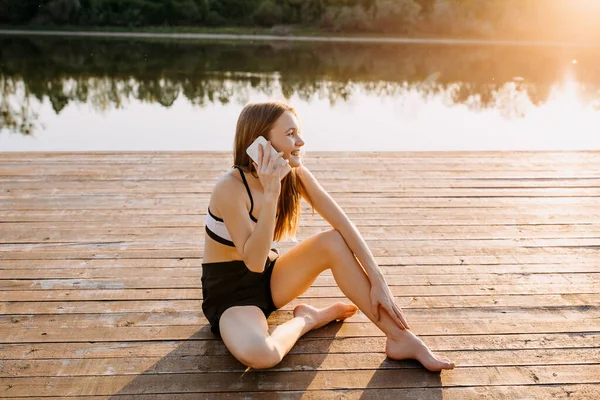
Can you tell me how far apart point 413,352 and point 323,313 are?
0.40 metres

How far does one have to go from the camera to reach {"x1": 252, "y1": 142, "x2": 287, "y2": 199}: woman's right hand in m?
2.21

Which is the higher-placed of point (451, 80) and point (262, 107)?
point (262, 107)

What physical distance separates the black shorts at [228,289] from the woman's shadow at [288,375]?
138 millimetres

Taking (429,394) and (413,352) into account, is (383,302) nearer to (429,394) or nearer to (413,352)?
(413,352)

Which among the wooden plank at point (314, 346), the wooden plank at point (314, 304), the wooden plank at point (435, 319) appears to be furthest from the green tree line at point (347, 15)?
the wooden plank at point (314, 346)

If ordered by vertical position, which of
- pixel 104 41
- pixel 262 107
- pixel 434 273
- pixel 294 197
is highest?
pixel 262 107

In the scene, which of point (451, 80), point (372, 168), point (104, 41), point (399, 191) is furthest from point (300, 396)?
point (104, 41)

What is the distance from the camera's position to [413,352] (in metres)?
2.26

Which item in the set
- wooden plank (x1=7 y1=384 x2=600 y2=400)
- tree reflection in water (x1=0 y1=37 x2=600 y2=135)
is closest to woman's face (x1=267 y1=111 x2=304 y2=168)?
wooden plank (x1=7 y1=384 x2=600 y2=400)

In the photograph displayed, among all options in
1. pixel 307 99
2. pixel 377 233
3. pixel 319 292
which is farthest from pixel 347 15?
pixel 319 292

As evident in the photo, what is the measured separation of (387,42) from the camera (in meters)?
26.1

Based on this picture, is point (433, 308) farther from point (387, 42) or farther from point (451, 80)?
point (387, 42)

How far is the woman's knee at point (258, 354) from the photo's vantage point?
2.13 metres

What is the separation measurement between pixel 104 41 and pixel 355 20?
10622mm
